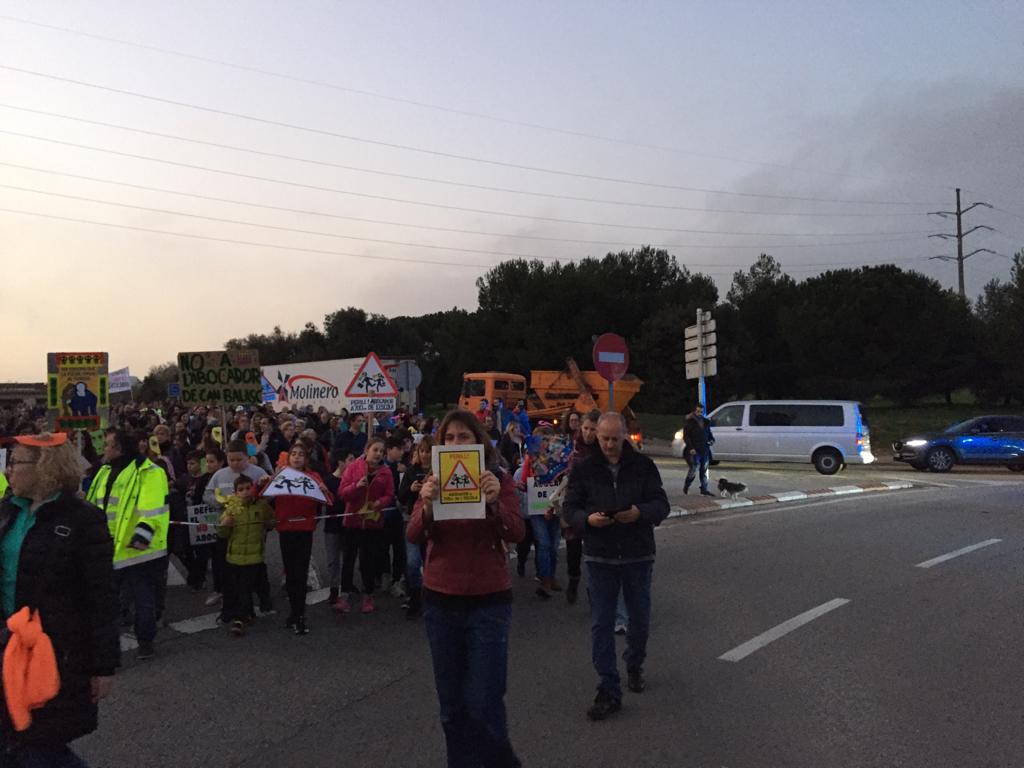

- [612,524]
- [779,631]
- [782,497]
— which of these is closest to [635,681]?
[612,524]

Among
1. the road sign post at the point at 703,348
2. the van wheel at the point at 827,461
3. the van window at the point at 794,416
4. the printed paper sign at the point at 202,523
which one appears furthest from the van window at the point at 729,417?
the printed paper sign at the point at 202,523

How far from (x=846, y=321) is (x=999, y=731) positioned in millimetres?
52576

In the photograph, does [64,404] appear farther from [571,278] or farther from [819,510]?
[571,278]

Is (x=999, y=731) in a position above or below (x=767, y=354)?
below

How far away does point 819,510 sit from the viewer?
15.0 meters

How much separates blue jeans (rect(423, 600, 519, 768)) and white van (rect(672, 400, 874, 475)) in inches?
808

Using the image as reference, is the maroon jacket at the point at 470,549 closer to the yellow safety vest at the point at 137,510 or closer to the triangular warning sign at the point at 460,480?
the triangular warning sign at the point at 460,480

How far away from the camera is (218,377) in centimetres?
1345

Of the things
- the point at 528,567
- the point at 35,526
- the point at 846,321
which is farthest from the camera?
the point at 846,321

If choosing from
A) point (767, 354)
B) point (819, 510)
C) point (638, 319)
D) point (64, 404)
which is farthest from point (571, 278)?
point (64, 404)

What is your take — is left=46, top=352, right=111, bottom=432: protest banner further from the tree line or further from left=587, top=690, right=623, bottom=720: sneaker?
the tree line

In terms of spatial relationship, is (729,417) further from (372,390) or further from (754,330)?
(754,330)

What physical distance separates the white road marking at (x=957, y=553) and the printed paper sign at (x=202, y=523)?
7.58m

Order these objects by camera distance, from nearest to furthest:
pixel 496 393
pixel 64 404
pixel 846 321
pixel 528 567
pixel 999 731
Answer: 1. pixel 999 731
2. pixel 528 567
3. pixel 64 404
4. pixel 496 393
5. pixel 846 321
